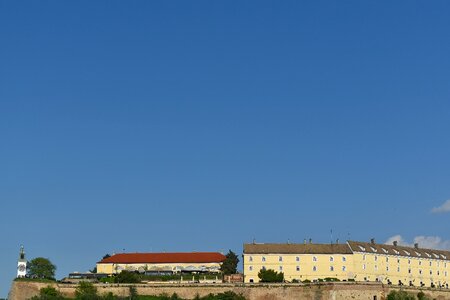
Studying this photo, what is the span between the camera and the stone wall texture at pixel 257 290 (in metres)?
96.8

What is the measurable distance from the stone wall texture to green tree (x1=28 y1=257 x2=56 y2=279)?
5.68m

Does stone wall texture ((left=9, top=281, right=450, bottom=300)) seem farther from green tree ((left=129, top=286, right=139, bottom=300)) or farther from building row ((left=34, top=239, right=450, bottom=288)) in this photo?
building row ((left=34, top=239, right=450, bottom=288))

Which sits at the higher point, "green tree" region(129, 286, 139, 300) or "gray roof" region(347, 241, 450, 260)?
"gray roof" region(347, 241, 450, 260)

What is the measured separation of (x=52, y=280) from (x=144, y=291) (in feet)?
36.3

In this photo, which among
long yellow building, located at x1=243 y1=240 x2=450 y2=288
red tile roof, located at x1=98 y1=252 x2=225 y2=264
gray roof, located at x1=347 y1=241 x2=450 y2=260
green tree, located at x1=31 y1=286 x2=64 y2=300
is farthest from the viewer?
red tile roof, located at x1=98 y1=252 x2=225 y2=264

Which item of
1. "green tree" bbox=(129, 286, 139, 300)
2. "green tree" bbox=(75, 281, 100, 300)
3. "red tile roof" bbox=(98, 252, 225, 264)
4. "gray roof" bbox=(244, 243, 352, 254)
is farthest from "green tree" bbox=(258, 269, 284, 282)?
"green tree" bbox=(75, 281, 100, 300)

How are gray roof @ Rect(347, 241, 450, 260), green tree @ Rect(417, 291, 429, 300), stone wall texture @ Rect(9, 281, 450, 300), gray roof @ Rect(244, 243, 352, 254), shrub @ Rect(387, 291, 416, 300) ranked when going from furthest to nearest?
gray roof @ Rect(347, 241, 450, 260), gray roof @ Rect(244, 243, 352, 254), green tree @ Rect(417, 291, 429, 300), shrub @ Rect(387, 291, 416, 300), stone wall texture @ Rect(9, 281, 450, 300)

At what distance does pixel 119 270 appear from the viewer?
111062 mm

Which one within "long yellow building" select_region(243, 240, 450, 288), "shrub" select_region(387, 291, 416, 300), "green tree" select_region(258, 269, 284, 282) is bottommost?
"shrub" select_region(387, 291, 416, 300)

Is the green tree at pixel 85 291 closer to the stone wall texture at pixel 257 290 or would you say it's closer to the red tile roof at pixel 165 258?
the stone wall texture at pixel 257 290

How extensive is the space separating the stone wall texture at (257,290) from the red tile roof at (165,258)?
11.7m

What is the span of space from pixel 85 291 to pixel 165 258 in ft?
55.7

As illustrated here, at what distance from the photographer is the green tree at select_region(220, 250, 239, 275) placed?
107 m

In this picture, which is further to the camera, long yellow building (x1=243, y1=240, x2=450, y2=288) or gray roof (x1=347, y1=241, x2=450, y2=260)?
gray roof (x1=347, y1=241, x2=450, y2=260)
